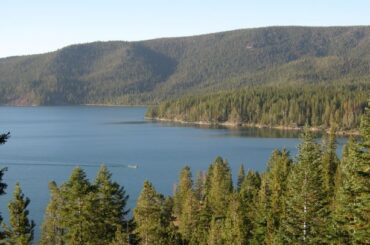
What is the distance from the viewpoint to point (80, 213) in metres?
32.6

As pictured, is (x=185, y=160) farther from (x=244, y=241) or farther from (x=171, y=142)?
(x=244, y=241)

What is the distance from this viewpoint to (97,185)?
34969 millimetres

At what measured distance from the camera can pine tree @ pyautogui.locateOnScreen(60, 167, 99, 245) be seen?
32.6 meters

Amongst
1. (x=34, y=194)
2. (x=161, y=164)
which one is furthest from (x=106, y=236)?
(x=161, y=164)

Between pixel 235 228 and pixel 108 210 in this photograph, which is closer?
pixel 108 210

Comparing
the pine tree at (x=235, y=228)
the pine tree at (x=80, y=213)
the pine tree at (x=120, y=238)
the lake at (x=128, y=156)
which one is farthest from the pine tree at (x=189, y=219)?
the pine tree at (x=120, y=238)

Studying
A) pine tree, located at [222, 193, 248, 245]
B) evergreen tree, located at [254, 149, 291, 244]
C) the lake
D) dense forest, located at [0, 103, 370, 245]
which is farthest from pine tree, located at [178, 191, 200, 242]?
the lake

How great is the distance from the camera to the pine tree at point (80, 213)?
32594mm

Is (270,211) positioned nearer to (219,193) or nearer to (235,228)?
(235,228)

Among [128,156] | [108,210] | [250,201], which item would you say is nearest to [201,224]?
[250,201]

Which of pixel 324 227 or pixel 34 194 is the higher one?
pixel 324 227

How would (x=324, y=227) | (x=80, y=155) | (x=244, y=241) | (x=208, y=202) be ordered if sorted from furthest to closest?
(x=80, y=155)
(x=208, y=202)
(x=244, y=241)
(x=324, y=227)

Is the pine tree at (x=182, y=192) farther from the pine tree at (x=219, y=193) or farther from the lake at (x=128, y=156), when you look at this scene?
the lake at (x=128, y=156)

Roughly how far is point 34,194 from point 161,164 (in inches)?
1689
